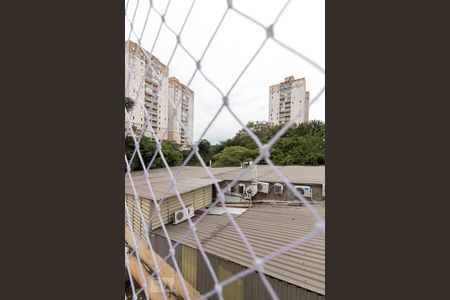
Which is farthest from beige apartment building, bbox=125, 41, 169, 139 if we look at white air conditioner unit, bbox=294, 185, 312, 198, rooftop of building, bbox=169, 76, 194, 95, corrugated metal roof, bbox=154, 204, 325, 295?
white air conditioner unit, bbox=294, 185, 312, 198

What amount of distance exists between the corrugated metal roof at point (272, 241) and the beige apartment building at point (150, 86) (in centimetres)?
85

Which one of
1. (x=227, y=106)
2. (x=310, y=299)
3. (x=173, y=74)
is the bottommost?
(x=310, y=299)

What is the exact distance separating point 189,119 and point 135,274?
46cm

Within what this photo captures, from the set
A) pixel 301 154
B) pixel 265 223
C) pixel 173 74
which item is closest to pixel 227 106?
pixel 173 74

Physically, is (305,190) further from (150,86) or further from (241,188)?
(150,86)

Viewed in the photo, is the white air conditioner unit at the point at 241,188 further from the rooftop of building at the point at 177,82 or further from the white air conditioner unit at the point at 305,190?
the rooftop of building at the point at 177,82

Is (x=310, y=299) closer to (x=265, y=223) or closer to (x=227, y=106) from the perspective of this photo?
(x=265, y=223)

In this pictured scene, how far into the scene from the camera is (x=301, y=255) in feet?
5.01

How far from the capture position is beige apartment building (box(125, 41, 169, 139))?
487mm

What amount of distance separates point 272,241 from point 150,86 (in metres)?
1.56

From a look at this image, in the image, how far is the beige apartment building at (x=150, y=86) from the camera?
0.49m

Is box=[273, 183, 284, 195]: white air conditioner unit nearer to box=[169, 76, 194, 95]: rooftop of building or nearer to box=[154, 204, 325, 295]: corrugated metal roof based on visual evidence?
box=[154, 204, 325, 295]: corrugated metal roof

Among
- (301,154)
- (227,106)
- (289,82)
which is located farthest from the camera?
(301,154)

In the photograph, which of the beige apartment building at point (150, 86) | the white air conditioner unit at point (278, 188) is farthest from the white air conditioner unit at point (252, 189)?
the beige apartment building at point (150, 86)
